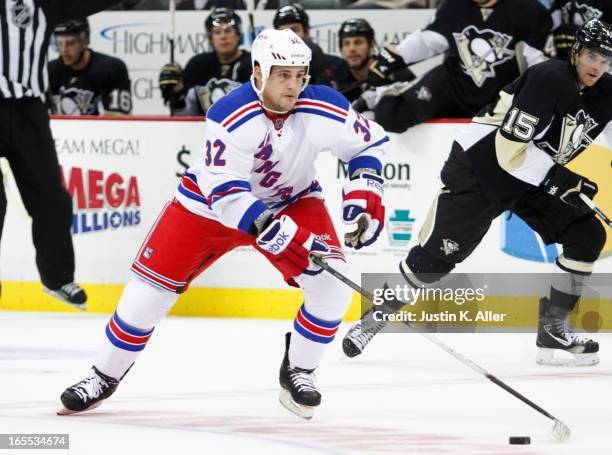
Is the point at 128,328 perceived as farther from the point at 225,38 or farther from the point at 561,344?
the point at 225,38

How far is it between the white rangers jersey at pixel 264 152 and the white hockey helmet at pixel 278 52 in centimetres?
10

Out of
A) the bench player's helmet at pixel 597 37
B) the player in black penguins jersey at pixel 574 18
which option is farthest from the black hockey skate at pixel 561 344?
the player in black penguins jersey at pixel 574 18

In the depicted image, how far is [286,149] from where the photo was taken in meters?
3.78

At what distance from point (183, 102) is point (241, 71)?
463 millimetres

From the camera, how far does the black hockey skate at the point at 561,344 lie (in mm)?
4992

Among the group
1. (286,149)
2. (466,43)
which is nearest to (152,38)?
(466,43)

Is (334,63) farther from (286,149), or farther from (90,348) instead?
(286,149)

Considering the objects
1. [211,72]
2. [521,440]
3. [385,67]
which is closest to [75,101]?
[211,72]

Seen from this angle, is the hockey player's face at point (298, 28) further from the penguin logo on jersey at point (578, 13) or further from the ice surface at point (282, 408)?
the ice surface at point (282, 408)

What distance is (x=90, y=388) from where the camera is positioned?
3.82 meters

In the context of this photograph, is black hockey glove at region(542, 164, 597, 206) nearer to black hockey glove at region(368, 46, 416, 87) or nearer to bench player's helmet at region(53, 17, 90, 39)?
black hockey glove at region(368, 46, 416, 87)

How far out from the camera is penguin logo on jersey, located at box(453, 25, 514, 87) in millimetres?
6039

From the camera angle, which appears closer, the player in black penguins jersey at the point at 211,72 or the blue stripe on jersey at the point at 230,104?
the blue stripe on jersey at the point at 230,104

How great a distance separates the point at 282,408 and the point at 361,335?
1098 millimetres
